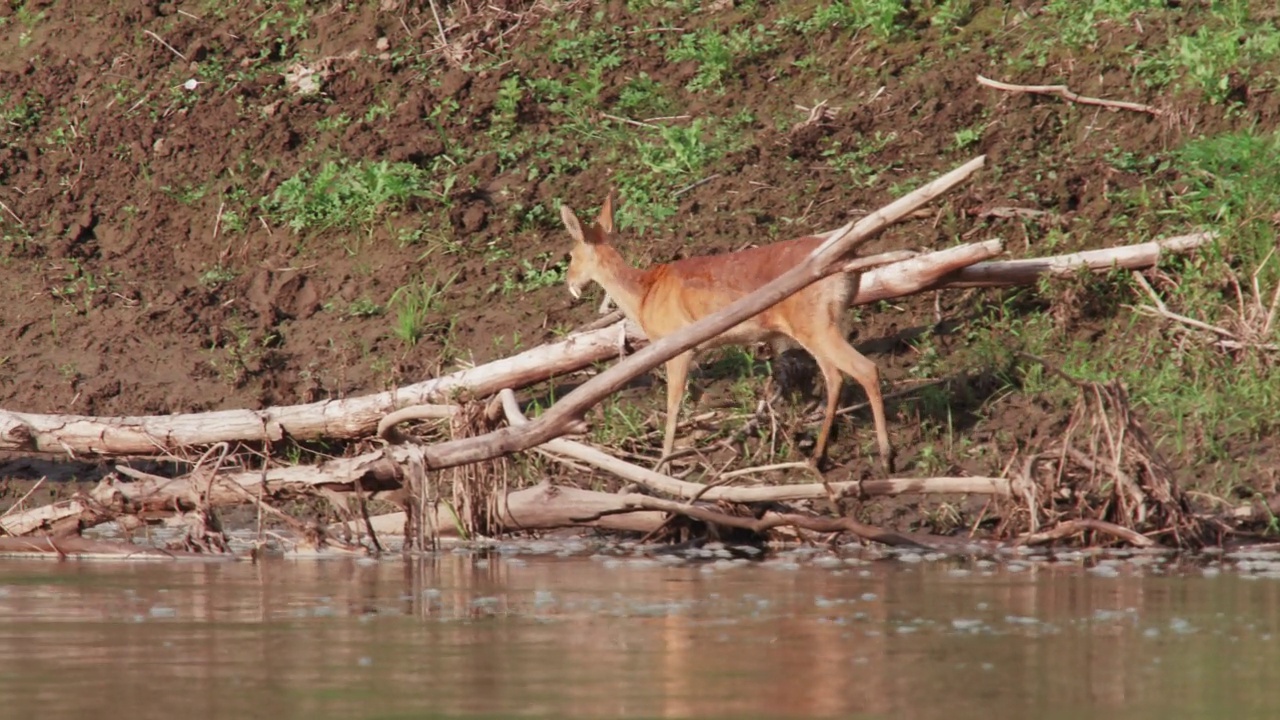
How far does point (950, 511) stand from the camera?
34.5ft

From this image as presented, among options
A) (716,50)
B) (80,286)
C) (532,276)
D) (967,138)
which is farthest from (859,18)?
(80,286)

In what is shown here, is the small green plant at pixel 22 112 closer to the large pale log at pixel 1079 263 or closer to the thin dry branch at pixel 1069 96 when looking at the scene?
the thin dry branch at pixel 1069 96

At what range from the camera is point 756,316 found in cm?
1088

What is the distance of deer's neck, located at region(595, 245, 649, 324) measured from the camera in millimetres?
11867

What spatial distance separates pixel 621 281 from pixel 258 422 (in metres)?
2.40

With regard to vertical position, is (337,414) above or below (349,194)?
below

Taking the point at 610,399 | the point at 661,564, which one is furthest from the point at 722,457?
the point at 661,564

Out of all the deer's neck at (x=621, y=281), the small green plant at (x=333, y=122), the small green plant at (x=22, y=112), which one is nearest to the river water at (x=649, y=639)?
the deer's neck at (x=621, y=281)

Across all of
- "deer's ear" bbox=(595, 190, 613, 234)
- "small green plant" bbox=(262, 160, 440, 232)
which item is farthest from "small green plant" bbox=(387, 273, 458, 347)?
"deer's ear" bbox=(595, 190, 613, 234)

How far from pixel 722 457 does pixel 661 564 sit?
6.83 ft

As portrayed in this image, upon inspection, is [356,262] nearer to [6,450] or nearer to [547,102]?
[547,102]

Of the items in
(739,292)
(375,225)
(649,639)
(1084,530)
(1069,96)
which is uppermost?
(1069,96)

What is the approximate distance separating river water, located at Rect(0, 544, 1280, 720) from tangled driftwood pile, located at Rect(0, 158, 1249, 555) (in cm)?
35

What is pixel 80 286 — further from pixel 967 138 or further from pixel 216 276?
pixel 967 138
